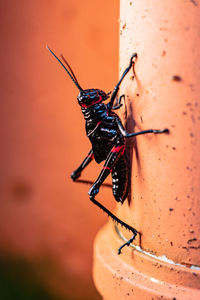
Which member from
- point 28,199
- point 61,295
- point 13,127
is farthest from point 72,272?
point 13,127

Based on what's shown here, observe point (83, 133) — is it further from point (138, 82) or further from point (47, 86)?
point (138, 82)

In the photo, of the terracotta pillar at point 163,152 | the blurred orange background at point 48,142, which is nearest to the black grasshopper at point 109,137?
the terracotta pillar at point 163,152

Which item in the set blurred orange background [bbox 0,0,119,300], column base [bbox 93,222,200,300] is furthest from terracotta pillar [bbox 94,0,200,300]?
blurred orange background [bbox 0,0,119,300]

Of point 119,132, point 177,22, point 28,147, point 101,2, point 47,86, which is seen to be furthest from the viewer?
point 28,147

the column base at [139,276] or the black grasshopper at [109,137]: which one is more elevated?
the black grasshopper at [109,137]

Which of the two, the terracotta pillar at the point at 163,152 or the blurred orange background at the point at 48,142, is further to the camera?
the blurred orange background at the point at 48,142

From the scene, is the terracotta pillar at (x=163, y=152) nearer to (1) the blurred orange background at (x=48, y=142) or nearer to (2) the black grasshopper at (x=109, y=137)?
(2) the black grasshopper at (x=109, y=137)

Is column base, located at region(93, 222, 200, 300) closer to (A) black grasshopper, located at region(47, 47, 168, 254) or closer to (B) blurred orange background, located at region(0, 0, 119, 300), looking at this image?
(A) black grasshopper, located at region(47, 47, 168, 254)
